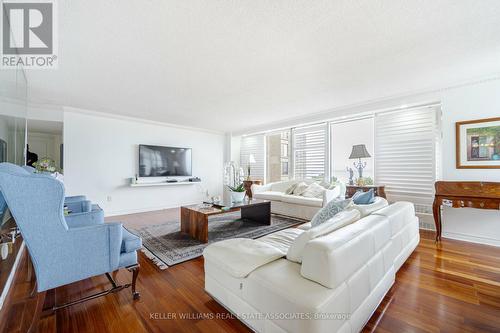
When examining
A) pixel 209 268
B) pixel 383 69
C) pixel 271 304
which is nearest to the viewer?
pixel 271 304

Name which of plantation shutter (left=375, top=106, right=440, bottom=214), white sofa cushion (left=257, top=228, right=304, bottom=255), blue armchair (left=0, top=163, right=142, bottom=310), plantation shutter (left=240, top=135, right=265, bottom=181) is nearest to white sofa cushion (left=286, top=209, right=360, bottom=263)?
white sofa cushion (left=257, top=228, right=304, bottom=255)

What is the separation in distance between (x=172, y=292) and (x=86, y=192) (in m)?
3.95

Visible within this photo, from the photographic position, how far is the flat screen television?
5.30 m

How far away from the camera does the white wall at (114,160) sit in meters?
4.44

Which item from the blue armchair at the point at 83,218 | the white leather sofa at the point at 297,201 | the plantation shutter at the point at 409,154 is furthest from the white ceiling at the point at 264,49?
the white leather sofa at the point at 297,201

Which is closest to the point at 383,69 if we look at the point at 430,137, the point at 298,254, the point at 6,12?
the point at 430,137

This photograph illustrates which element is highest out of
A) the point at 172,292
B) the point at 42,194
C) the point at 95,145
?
the point at 95,145

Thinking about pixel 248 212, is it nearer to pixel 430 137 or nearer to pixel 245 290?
pixel 245 290

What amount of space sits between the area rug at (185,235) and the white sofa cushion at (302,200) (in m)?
0.38

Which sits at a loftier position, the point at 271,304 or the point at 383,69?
the point at 383,69

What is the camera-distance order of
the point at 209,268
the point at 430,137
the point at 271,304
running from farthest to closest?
1. the point at 430,137
2. the point at 209,268
3. the point at 271,304

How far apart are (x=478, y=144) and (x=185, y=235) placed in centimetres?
461

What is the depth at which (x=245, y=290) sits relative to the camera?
4.47ft

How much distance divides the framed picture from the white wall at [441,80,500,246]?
0.07 m
